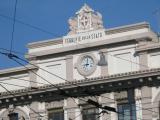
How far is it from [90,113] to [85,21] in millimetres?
6791

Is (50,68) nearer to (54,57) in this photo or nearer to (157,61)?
(54,57)

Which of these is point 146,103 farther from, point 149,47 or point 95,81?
point 95,81

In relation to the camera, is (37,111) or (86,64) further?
(37,111)

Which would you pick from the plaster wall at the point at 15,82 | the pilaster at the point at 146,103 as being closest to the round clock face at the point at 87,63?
the pilaster at the point at 146,103

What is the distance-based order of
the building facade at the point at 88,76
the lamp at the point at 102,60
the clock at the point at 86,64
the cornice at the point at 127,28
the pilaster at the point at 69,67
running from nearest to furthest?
the building facade at the point at 88,76, the cornice at the point at 127,28, the lamp at the point at 102,60, the clock at the point at 86,64, the pilaster at the point at 69,67

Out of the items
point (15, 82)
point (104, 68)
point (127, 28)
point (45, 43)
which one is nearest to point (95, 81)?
point (104, 68)

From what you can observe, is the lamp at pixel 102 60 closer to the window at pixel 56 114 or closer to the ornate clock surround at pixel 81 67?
the ornate clock surround at pixel 81 67

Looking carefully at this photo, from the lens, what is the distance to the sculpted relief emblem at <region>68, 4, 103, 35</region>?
4794 centimetres

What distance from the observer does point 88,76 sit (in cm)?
4747

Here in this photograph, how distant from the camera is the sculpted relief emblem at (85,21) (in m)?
47.9

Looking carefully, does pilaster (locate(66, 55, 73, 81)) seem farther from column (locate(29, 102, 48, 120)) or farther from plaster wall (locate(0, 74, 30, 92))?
plaster wall (locate(0, 74, 30, 92))

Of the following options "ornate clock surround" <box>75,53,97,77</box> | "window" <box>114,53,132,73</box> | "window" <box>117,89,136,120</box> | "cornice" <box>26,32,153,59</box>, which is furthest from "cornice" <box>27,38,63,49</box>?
"window" <box>117,89,136,120</box>

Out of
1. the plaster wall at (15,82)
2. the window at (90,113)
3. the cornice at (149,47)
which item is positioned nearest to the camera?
the cornice at (149,47)

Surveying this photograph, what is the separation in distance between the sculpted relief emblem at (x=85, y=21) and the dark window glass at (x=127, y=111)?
6237 millimetres
